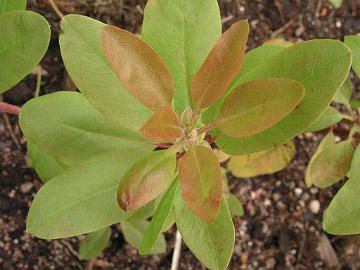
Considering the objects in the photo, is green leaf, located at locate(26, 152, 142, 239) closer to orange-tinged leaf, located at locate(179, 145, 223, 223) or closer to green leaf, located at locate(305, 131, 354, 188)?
orange-tinged leaf, located at locate(179, 145, 223, 223)

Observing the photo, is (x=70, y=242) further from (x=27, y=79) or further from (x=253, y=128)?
(x=253, y=128)

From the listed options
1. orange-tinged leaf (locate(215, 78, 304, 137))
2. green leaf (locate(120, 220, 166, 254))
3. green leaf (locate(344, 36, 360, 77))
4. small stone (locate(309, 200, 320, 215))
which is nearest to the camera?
orange-tinged leaf (locate(215, 78, 304, 137))

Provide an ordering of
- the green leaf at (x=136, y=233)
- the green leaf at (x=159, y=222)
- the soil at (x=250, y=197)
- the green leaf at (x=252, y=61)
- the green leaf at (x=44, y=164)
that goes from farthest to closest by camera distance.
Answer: the soil at (x=250, y=197) → the green leaf at (x=136, y=233) → the green leaf at (x=44, y=164) → the green leaf at (x=252, y=61) → the green leaf at (x=159, y=222)

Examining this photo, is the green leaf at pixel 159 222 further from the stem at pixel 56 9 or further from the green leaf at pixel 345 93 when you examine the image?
the stem at pixel 56 9

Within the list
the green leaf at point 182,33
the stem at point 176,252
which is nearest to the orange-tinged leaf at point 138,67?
the green leaf at point 182,33

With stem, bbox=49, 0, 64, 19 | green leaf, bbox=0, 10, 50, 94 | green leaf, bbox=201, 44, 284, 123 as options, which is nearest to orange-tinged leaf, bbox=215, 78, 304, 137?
green leaf, bbox=201, 44, 284, 123

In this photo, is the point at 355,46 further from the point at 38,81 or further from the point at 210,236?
the point at 38,81
